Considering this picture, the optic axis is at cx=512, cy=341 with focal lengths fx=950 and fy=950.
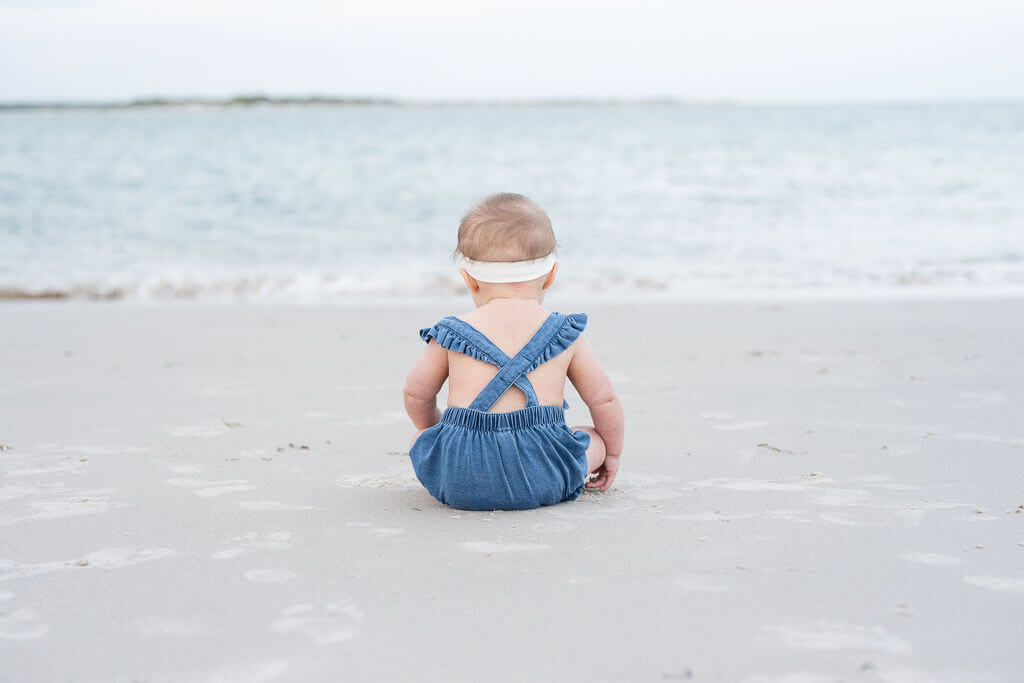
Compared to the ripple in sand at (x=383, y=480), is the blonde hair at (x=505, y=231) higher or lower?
higher

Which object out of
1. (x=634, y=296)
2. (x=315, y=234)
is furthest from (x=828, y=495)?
(x=315, y=234)

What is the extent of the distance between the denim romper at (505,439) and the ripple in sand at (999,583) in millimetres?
1044

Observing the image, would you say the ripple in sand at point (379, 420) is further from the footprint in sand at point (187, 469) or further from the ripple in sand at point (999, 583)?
the ripple in sand at point (999, 583)

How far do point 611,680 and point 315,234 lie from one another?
13.5m

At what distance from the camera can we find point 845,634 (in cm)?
183

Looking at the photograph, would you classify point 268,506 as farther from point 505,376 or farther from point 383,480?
point 505,376

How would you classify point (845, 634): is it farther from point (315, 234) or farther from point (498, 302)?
point (315, 234)

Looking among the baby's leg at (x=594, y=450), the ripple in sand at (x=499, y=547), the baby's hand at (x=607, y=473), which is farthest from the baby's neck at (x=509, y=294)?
the ripple in sand at (x=499, y=547)

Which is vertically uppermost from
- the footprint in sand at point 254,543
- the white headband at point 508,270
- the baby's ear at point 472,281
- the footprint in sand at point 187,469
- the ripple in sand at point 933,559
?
the white headband at point 508,270

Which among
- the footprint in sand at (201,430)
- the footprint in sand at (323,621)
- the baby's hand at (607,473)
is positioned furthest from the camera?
the footprint in sand at (201,430)

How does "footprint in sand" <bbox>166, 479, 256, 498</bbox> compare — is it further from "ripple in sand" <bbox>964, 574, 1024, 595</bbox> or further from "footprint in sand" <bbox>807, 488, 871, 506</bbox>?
"ripple in sand" <bbox>964, 574, 1024, 595</bbox>

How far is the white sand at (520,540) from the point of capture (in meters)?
1.79

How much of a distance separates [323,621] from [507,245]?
1171 millimetres

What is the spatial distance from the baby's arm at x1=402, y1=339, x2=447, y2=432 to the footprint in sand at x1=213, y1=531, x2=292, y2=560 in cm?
53
